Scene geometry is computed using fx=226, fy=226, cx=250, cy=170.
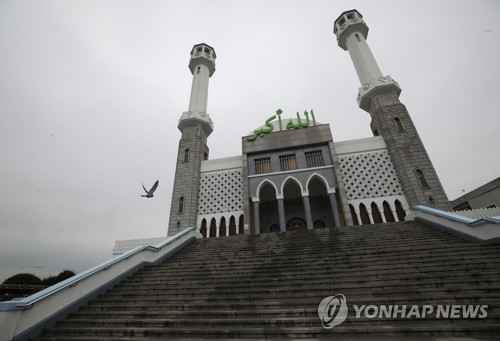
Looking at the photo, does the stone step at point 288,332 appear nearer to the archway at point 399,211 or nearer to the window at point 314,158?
the archway at point 399,211

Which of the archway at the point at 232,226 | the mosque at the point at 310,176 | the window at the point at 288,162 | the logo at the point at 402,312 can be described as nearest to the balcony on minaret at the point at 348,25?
the mosque at the point at 310,176

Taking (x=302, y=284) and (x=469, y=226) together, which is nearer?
(x=302, y=284)

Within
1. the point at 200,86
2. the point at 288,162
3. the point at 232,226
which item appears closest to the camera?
the point at 232,226

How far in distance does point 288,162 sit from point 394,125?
724 centimetres

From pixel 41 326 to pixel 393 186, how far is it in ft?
51.3

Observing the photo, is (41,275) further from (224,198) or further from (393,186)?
(393,186)

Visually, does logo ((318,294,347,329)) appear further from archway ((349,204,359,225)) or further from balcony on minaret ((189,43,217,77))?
balcony on minaret ((189,43,217,77))

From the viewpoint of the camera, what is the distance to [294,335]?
348cm

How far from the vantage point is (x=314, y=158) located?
1473 cm

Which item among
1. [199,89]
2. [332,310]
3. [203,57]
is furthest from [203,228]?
[203,57]

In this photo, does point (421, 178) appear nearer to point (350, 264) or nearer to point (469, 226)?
point (469, 226)

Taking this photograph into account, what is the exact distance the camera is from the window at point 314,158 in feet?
47.6

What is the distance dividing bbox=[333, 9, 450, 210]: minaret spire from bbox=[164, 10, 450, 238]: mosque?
5 cm

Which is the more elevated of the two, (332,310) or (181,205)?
(181,205)
